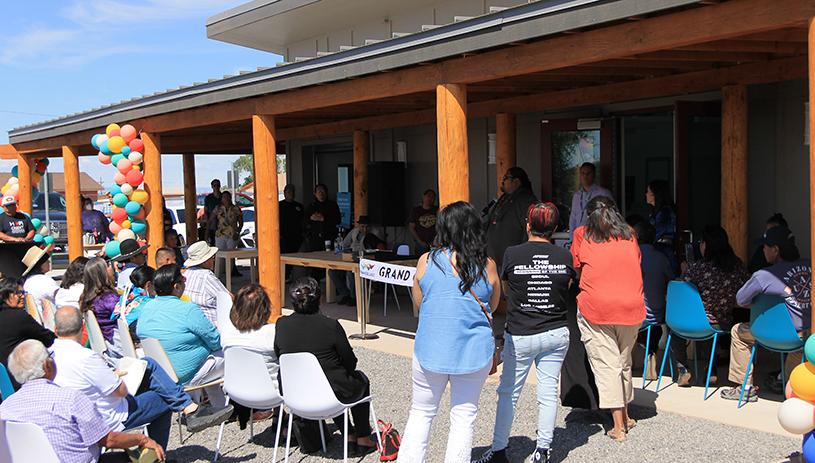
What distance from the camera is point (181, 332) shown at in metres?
4.47

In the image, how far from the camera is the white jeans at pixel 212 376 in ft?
14.9

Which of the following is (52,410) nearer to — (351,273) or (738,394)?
(738,394)

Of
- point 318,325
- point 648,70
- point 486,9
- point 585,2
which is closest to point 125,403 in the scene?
point 318,325

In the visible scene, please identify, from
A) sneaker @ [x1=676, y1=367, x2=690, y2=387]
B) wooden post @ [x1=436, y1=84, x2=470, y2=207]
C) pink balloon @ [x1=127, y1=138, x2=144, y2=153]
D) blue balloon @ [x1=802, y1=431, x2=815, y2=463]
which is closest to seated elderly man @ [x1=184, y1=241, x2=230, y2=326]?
wooden post @ [x1=436, y1=84, x2=470, y2=207]

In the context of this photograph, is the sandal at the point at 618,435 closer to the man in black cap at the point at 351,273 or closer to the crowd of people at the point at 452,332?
the crowd of people at the point at 452,332

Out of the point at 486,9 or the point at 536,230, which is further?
the point at 486,9

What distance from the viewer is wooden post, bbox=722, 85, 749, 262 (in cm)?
643

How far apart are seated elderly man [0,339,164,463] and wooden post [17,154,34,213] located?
1076 centimetres

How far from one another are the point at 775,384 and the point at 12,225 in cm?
1031

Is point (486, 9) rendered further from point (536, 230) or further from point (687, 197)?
point (536, 230)

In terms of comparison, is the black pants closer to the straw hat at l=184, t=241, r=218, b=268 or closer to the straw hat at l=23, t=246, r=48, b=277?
the straw hat at l=184, t=241, r=218, b=268

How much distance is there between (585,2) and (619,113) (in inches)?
140

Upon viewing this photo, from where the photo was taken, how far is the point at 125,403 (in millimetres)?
3561

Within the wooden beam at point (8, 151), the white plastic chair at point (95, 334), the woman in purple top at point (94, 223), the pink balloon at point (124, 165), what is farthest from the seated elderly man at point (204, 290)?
the woman in purple top at point (94, 223)
